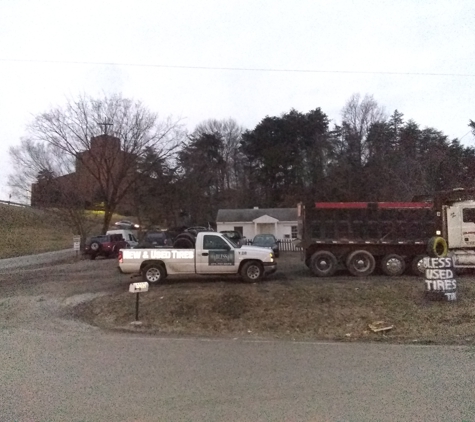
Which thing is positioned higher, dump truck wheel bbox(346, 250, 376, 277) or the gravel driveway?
dump truck wheel bbox(346, 250, 376, 277)

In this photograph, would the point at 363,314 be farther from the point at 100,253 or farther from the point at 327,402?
the point at 100,253

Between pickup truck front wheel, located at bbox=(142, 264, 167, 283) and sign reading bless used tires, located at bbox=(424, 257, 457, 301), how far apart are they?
28.5ft

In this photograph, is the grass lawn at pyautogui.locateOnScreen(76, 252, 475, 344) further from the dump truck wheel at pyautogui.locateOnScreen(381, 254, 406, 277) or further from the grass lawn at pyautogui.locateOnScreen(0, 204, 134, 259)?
the grass lawn at pyautogui.locateOnScreen(0, 204, 134, 259)

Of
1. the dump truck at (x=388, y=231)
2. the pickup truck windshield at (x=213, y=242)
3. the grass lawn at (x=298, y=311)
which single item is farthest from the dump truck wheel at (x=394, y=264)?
the pickup truck windshield at (x=213, y=242)

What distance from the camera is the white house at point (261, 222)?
5756 cm

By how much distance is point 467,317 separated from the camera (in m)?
13.5

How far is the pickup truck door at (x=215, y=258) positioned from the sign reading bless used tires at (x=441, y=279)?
661 centimetres

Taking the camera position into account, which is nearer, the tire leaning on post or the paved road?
the paved road

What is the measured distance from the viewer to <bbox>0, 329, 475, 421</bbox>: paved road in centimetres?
637

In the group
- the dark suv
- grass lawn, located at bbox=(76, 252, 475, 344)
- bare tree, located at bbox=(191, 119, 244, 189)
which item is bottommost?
grass lawn, located at bbox=(76, 252, 475, 344)

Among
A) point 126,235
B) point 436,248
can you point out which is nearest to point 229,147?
point 126,235

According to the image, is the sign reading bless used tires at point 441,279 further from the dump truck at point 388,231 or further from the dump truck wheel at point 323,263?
the dump truck wheel at point 323,263

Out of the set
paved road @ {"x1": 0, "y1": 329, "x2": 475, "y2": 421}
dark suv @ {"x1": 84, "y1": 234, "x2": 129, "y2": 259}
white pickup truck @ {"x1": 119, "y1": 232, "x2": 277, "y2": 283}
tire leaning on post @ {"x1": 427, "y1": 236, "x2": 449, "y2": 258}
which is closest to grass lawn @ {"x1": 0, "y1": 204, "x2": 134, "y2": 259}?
dark suv @ {"x1": 84, "y1": 234, "x2": 129, "y2": 259}

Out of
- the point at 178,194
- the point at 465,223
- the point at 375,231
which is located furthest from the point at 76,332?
the point at 178,194
